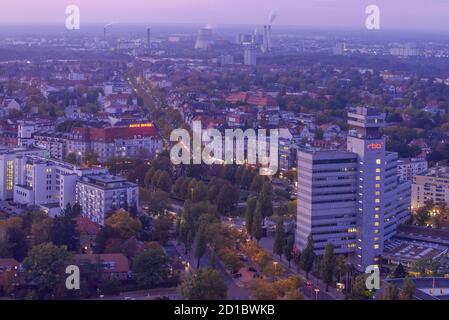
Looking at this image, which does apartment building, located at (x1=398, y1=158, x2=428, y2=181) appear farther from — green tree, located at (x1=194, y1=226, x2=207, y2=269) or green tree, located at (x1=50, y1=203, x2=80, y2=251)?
green tree, located at (x1=50, y1=203, x2=80, y2=251)

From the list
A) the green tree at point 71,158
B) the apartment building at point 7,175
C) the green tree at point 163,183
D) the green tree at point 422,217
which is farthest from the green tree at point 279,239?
the green tree at point 71,158

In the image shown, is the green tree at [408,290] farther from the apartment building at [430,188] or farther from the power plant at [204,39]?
the power plant at [204,39]

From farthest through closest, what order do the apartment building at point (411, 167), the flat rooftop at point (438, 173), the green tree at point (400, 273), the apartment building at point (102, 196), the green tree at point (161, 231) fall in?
the apartment building at point (411, 167) < the flat rooftop at point (438, 173) < the apartment building at point (102, 196) < the green tree at point (161, 231) < the green tree at point (400, 273)

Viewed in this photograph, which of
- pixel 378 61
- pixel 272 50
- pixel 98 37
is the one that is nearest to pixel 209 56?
pixel 272 50

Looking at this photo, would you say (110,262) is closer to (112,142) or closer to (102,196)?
(102,196)

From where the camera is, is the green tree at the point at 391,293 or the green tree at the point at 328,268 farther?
the green tree at the point at 328,268

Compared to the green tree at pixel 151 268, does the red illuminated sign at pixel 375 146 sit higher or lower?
higher

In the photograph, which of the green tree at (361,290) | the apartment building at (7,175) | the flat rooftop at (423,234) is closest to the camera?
the green tree at (361,290)
